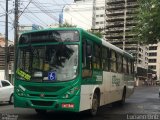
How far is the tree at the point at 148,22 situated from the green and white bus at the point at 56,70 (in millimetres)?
8602

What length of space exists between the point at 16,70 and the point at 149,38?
1252 centimetres

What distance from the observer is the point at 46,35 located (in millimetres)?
13805

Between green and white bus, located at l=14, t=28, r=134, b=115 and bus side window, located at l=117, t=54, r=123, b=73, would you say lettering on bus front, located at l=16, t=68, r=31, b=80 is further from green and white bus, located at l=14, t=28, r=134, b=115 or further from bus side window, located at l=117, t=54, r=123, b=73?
bus side window, located at l=117, t=54, r=123, b=73

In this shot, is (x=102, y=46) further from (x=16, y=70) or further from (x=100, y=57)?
(x=16, y=70)

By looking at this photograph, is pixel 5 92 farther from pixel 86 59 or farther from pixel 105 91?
pixel 86 59

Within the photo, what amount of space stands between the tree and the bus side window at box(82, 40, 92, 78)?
351 inches

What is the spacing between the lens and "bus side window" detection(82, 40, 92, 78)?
535 inches

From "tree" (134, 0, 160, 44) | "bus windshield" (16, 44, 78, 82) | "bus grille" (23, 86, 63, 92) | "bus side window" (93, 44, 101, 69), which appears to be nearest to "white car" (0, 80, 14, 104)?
"bus side window" (93, 44, 101, 69)

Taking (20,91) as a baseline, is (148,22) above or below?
above

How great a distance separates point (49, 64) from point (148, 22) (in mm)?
11650

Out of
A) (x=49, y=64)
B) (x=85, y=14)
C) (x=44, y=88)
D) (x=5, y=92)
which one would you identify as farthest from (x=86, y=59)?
(x=85, y=14)

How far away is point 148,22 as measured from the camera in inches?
933

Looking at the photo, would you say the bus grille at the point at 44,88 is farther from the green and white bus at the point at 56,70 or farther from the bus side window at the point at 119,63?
the bus side window at the point at 119,63

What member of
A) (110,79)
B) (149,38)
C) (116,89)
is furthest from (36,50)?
(149,38)
